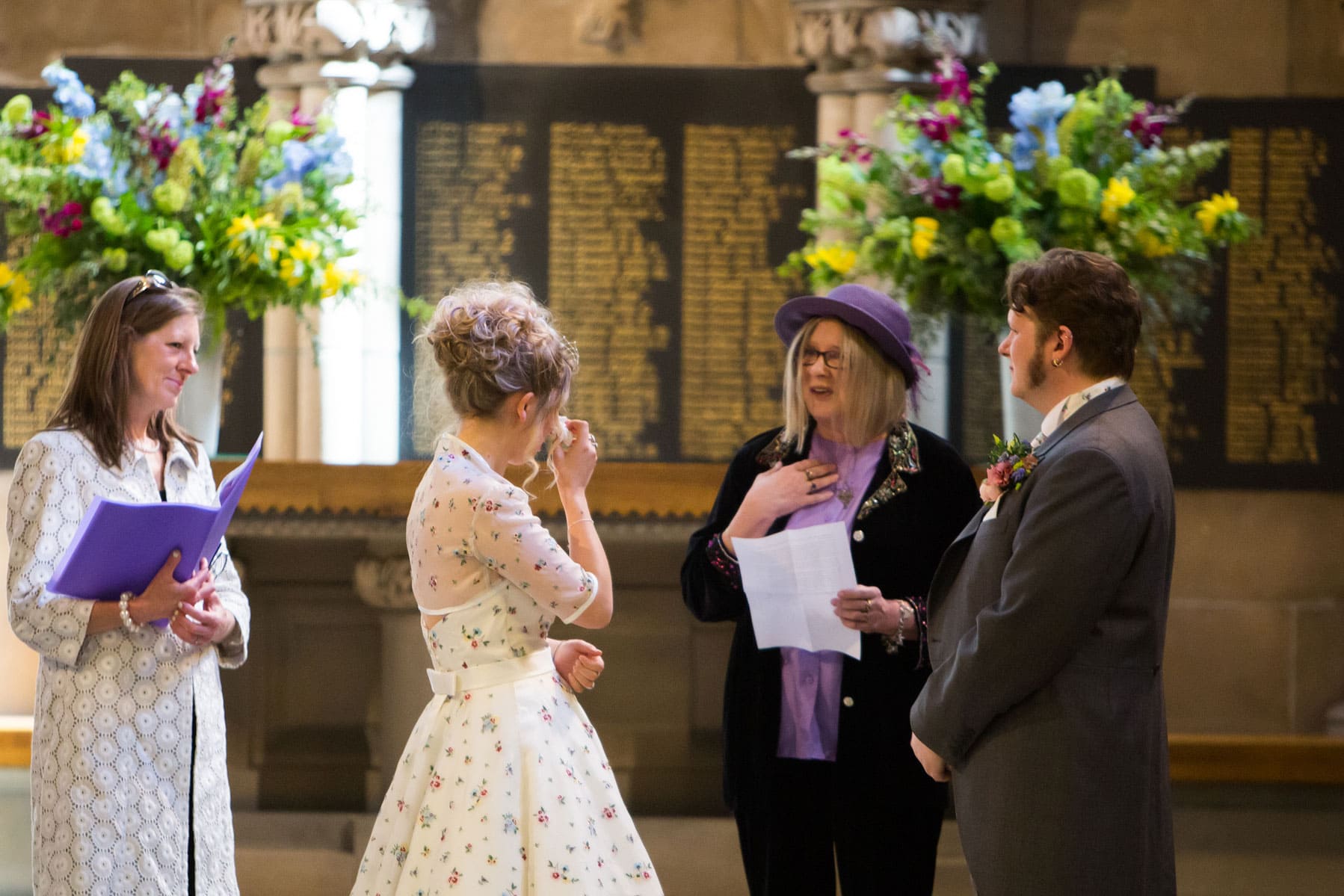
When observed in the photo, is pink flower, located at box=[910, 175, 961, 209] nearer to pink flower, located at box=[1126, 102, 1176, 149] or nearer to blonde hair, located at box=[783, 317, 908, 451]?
pink flower, located at box=[1126, 102, 1176, 149]

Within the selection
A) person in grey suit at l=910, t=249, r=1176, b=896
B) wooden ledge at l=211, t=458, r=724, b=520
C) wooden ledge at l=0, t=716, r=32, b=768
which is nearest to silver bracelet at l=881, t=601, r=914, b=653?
person in grey suit at l=910, t=249, r=1176, b=896

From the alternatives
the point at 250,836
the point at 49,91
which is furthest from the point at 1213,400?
the point at 49,91

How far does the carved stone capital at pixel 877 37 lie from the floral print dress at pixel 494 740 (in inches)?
123

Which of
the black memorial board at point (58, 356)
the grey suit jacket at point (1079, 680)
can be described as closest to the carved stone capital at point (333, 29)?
the black memorial board at point (58, 356)

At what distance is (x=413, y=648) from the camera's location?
11.4 ft

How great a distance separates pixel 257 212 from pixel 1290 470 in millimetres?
3642

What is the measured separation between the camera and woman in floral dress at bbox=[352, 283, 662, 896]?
1985mm

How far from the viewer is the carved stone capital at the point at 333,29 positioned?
4770 mm

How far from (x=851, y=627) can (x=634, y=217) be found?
115 inches

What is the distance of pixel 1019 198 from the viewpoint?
3621mm

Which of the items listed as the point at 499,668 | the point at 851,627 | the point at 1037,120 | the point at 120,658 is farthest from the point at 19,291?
the point at 1037,120

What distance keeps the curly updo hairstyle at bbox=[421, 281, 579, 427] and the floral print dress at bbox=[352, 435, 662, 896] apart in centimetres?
9

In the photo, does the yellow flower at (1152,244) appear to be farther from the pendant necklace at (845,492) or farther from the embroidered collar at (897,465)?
the pendant necklace at (845,492)

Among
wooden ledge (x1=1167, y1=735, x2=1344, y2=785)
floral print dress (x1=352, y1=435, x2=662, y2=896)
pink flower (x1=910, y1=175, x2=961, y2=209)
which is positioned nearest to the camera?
floral print dress (x1=352, y1=435, x2=662, y2=896)
